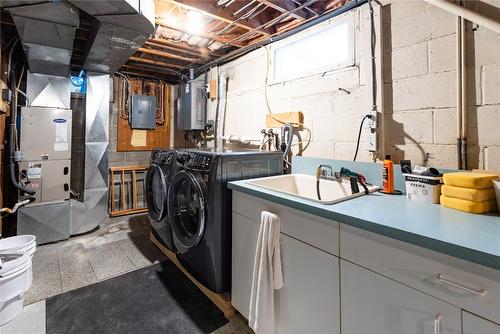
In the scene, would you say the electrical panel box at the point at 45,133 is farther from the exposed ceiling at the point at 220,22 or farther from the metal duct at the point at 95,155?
the exposed ceiling at the point at 220,22

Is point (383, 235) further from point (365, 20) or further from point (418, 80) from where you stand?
point (365, 20)

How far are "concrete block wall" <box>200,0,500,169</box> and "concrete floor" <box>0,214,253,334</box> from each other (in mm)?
1576

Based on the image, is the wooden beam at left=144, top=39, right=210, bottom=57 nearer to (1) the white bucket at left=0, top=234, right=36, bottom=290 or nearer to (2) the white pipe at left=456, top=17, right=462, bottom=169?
(1) the white bucket at left=0, top=234, right=36, bottom=290

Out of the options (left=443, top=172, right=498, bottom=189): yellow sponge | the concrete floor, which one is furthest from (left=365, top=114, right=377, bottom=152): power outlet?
the concrete floor

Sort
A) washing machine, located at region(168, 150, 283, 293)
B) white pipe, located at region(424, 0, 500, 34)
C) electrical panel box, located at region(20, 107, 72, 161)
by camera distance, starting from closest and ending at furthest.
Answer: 1. white pipe, located at region(424, 0, 500, 34)
2. washing machine, located at region(168, 150, 283, 293)
3. electrical panel box, located at region(20, 107, 72, 161)

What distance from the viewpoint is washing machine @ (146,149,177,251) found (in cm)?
226

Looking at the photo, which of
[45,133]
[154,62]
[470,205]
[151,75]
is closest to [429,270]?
[470,205]

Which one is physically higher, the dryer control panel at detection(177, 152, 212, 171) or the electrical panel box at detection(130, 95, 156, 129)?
the electrical panel box at detection(130, 95, 156, 129)

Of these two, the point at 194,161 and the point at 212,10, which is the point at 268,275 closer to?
the point at 194,161

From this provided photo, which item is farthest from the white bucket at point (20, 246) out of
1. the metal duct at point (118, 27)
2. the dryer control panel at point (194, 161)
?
the metal duct at point (118, 27)

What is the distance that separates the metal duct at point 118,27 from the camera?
166 cm

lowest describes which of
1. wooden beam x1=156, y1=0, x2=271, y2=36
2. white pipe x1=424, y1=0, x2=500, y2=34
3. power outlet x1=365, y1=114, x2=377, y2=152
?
power outlet x1=365, y1=114, x2=377, y2=152

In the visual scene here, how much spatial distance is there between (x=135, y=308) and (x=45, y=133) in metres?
2.28

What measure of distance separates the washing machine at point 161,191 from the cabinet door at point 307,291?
1.31 metres
